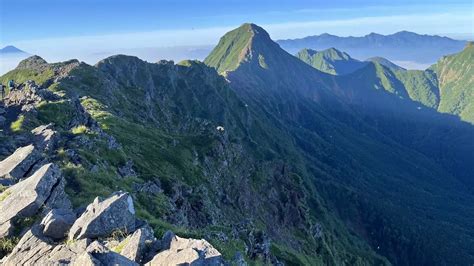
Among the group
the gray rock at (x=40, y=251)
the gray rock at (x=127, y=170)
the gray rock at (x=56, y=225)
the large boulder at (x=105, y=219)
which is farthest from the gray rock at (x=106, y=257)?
the gray rock at (x=127, y=170)

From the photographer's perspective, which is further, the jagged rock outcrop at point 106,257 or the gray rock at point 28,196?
the gray rock at point 28,196

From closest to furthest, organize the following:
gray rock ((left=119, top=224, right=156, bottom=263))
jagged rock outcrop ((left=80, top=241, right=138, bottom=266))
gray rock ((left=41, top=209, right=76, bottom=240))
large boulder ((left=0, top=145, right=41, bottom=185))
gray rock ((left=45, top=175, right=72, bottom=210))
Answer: jagged rock outcrop ((left=80, top=241, right=138, bottom=266)) → gray rock ((left=119, top=224, right=156, bottom=263)) → gray rock ((left=41, top=209, right=76, bottom=240)) → gray rock ((left=45, top=175, right=72, bottom=210)) → large boulder ((left=0, top=145, right=41, bottom=185))

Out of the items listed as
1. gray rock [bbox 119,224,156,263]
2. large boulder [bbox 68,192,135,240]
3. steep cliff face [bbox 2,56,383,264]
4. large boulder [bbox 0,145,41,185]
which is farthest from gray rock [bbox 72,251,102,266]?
large boulder [bbox 0,145,41,185]

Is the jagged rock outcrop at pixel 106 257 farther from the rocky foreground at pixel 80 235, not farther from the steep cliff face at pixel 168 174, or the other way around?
the steep cliff face at pixel 168 174

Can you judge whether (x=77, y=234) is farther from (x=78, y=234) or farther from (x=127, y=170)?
(x=127, y=170)

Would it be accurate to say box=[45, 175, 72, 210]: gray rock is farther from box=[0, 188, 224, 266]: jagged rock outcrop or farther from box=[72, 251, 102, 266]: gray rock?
box=[72, 251, 102, 266]: gray rock

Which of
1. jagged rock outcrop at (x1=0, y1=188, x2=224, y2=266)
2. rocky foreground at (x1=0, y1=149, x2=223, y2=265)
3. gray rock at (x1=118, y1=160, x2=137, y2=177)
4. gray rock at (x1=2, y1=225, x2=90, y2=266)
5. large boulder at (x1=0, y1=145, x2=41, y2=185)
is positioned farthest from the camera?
gray rock at (x1=118, y1=160, x2=137, y2=177)

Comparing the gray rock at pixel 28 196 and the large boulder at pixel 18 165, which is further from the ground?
the gray rock at pixel 28 196

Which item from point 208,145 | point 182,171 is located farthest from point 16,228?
point 208,145
